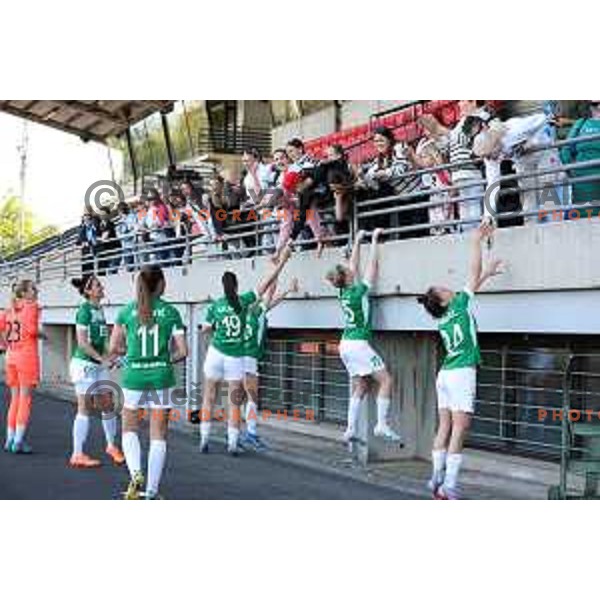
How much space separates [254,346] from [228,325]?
60 cm

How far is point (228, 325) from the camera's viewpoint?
11.2m

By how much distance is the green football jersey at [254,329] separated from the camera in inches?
450

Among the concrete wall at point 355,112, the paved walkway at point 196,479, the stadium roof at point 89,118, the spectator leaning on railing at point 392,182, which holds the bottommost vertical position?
the paved walkway at point 196,479

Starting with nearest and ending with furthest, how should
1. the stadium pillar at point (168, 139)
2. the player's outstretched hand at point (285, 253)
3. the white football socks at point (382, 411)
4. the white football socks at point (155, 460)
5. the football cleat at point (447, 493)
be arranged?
the white football socks at point (155, 460) → the football cleat at point (447, 493) → the white football socks at point (382, 411) → the player's outstretched hand at point (285, 253) → the stadium pillar at point (168, 139)

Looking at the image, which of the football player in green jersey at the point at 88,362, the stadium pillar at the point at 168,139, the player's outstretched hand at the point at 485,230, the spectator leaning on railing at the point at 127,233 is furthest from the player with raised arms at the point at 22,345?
the stadium pillar at the point at 168,139

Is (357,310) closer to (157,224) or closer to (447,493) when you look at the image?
(447,493)

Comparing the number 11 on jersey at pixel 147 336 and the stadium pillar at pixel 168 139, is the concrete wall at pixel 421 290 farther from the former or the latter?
the stadium pillar at pixel 168 139

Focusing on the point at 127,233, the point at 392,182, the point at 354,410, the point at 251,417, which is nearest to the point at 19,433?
the point at 251,417

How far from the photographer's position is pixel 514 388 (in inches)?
419

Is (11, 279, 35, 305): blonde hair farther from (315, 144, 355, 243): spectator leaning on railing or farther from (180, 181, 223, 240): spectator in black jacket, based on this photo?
(180, 181, 223, 240): spectator in black jacket

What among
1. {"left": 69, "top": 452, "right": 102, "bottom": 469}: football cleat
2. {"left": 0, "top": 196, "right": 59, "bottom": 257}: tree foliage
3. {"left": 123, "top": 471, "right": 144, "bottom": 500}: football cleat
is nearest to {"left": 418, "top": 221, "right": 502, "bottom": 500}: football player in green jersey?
{"left": 123, "top": 471, "right": 144, "bottom": 500}: football cleat

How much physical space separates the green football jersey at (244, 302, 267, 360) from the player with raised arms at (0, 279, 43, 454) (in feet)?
7.01

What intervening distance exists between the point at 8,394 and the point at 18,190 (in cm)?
1961

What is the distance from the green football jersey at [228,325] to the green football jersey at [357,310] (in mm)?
1259
